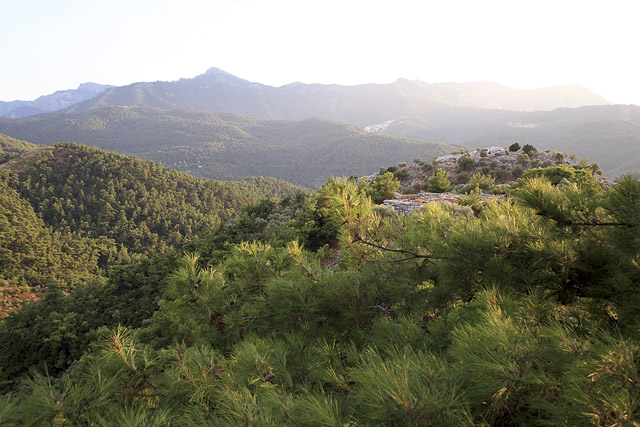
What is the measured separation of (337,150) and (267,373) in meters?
125

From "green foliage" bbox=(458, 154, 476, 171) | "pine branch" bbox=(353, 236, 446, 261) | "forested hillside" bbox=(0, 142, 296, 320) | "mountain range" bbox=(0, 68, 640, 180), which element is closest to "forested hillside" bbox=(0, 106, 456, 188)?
"mountain range" bbox=(0, 68, 640, 180)

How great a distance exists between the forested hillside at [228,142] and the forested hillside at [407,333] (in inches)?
3671

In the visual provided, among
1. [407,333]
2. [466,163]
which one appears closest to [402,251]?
[407,333]

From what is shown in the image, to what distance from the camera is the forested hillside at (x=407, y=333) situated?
1.01 m

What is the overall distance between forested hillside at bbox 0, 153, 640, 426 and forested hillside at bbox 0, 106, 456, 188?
9325 cm

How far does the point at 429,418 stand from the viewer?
38.9 inches

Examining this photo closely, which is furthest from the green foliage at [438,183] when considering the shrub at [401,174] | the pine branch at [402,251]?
the pine branch at [402,251]

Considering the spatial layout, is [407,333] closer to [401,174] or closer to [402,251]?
[402,251]

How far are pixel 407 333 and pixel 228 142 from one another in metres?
161

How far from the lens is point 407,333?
1.81m

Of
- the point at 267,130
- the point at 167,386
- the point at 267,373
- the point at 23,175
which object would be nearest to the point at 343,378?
the point at 267,373

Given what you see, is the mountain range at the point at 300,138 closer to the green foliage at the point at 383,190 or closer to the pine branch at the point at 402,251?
the green foliage at the point at 383,190

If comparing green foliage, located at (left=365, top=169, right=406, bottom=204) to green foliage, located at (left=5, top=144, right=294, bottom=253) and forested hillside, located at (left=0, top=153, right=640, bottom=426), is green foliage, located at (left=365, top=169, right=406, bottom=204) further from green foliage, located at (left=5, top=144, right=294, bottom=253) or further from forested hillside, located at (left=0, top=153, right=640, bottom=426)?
green foliage, located at (left=5, top=144, right=294, bottom=253)

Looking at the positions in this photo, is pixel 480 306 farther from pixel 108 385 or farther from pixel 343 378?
pixel 108 385
